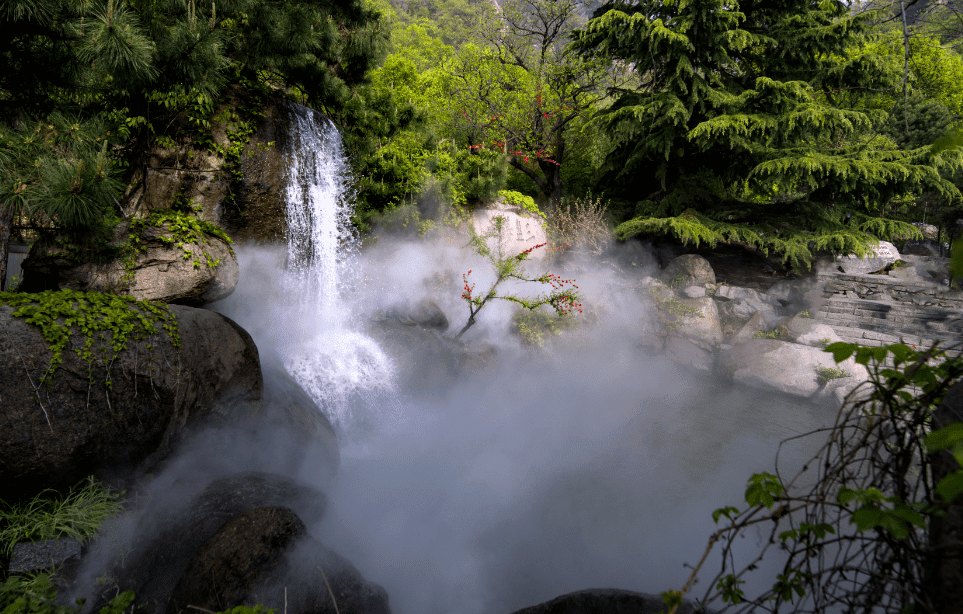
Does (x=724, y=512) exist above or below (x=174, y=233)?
above

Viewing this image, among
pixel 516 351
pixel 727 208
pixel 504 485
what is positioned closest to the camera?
pixel 504 485

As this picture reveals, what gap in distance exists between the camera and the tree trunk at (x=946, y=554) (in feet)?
3.32

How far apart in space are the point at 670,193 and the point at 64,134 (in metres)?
10.8

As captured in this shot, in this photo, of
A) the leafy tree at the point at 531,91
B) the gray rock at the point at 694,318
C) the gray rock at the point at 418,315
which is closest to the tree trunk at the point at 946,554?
the gray rock at the point at 418,315

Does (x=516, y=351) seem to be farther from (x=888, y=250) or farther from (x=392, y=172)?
(x=888, y=250)

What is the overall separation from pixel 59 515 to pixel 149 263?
281 cm

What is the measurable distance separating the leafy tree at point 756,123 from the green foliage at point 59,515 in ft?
32.2

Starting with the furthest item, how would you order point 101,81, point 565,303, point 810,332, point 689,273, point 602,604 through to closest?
point 689,273 → point 565,303 → point 810,332 → point 101,81 → point 602,604

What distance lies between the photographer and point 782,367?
7.84 meters

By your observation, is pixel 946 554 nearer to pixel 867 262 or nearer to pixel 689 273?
pixel 689 273

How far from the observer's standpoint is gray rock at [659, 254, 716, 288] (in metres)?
10.2

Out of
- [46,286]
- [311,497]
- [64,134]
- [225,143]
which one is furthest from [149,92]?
[311,497]

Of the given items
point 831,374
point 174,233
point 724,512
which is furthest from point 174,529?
point 831,374

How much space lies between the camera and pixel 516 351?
8.52m
